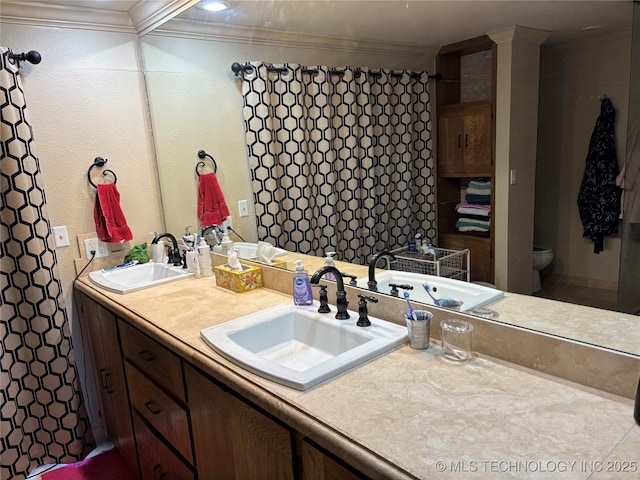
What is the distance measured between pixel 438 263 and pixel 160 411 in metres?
1.19

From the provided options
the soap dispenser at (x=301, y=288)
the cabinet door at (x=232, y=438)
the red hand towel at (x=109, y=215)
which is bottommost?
the cabinet door at (x=232, y=438)

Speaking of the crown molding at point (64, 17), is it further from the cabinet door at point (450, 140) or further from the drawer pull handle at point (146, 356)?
the cabinet door at point (450, 140)

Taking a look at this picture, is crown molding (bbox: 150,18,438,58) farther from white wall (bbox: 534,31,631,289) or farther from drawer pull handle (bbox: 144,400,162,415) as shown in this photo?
drawer pull handle (bbox: 144,400,162,415)

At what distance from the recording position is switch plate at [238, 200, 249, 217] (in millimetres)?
2242

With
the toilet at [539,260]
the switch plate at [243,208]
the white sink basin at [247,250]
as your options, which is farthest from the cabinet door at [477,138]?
the switch plate at [243,208]

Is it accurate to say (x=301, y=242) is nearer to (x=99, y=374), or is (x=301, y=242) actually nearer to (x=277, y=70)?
(x=277, y=70)

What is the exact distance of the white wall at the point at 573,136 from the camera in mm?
1005

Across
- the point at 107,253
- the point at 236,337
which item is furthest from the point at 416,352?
the point at 107,253

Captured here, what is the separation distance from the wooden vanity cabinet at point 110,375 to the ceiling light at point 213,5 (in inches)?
57.8

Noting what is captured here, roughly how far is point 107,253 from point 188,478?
1.38 meters

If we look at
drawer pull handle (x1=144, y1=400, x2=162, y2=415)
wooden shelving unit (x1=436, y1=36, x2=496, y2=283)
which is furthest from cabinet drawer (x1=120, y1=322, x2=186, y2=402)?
wooden shelving unit (x1=436, y1=36, x2=496, y2=283)

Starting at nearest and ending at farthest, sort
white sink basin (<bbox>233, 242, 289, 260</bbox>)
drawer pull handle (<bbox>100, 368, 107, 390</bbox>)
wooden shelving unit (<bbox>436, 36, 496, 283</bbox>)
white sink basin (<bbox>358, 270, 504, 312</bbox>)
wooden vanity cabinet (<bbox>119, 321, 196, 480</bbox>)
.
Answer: wooden shelving unit (<bbox>436, 36, 496, 283</bbox>), white sink basin (<bbox>358, 270, 504, 312</bbox>), wooden vanity cabinet (<bbox>119, 321, 196, 480</bbox>), white sink basin (<bbox>233, 242, 289, 260</bbox>), drawer pull handle (<bbox>100, 368, 107, 390</bbox>)

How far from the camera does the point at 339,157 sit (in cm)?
178

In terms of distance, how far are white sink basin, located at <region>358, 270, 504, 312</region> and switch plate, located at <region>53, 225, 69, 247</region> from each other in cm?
164
